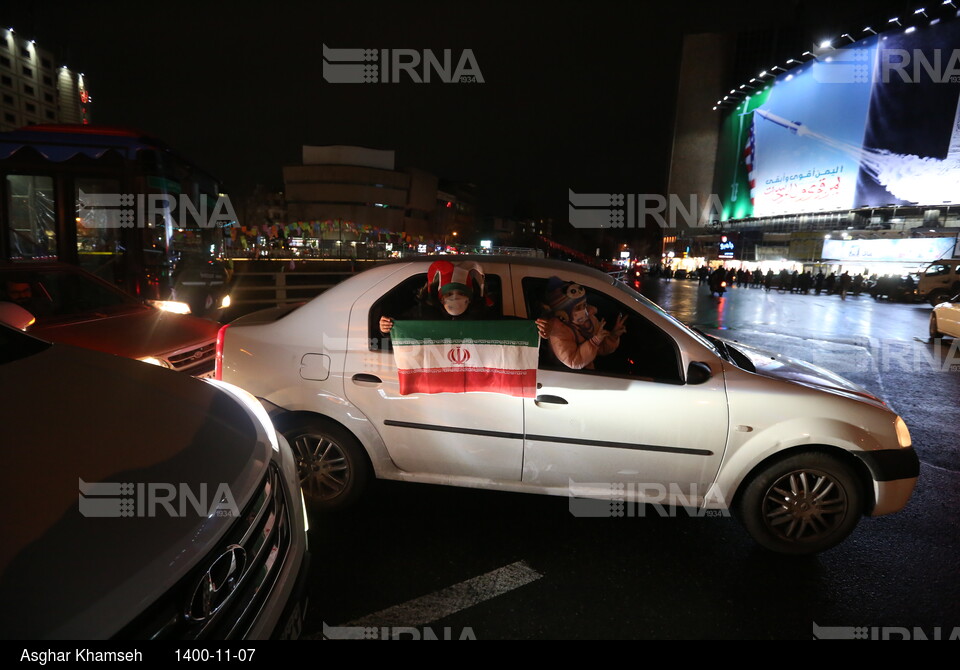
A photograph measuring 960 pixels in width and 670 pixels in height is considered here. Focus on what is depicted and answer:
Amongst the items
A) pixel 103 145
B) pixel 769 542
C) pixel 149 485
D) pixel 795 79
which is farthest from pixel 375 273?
pixel 795 79

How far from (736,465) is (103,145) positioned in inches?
367

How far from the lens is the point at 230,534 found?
162cm

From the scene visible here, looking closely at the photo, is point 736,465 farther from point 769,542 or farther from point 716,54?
point 716,54

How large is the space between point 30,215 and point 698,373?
9.46 meters

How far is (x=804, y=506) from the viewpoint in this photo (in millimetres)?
3057

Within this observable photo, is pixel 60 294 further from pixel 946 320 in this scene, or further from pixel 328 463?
pixel 946 320

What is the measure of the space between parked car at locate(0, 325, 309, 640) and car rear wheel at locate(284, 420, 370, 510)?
1029 mm

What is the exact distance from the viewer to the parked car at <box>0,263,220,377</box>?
4305 mm

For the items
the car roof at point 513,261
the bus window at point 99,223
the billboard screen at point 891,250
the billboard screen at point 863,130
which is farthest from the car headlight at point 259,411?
the billboard screen at point 863,130

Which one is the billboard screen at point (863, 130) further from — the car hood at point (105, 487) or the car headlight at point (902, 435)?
the car hood at point (105, 487)

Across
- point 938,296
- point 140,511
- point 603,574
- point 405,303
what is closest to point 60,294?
point 405,303

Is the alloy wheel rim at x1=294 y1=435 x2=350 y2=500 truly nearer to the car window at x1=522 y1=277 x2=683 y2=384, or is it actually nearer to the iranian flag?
the iranian flag

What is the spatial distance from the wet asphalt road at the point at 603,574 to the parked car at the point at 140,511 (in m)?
0.87

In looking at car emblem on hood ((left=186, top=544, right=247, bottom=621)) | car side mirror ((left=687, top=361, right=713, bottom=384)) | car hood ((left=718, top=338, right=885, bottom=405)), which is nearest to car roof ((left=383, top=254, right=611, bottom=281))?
car side mirror ((left=687, top=361, right=713, bottom=384))
